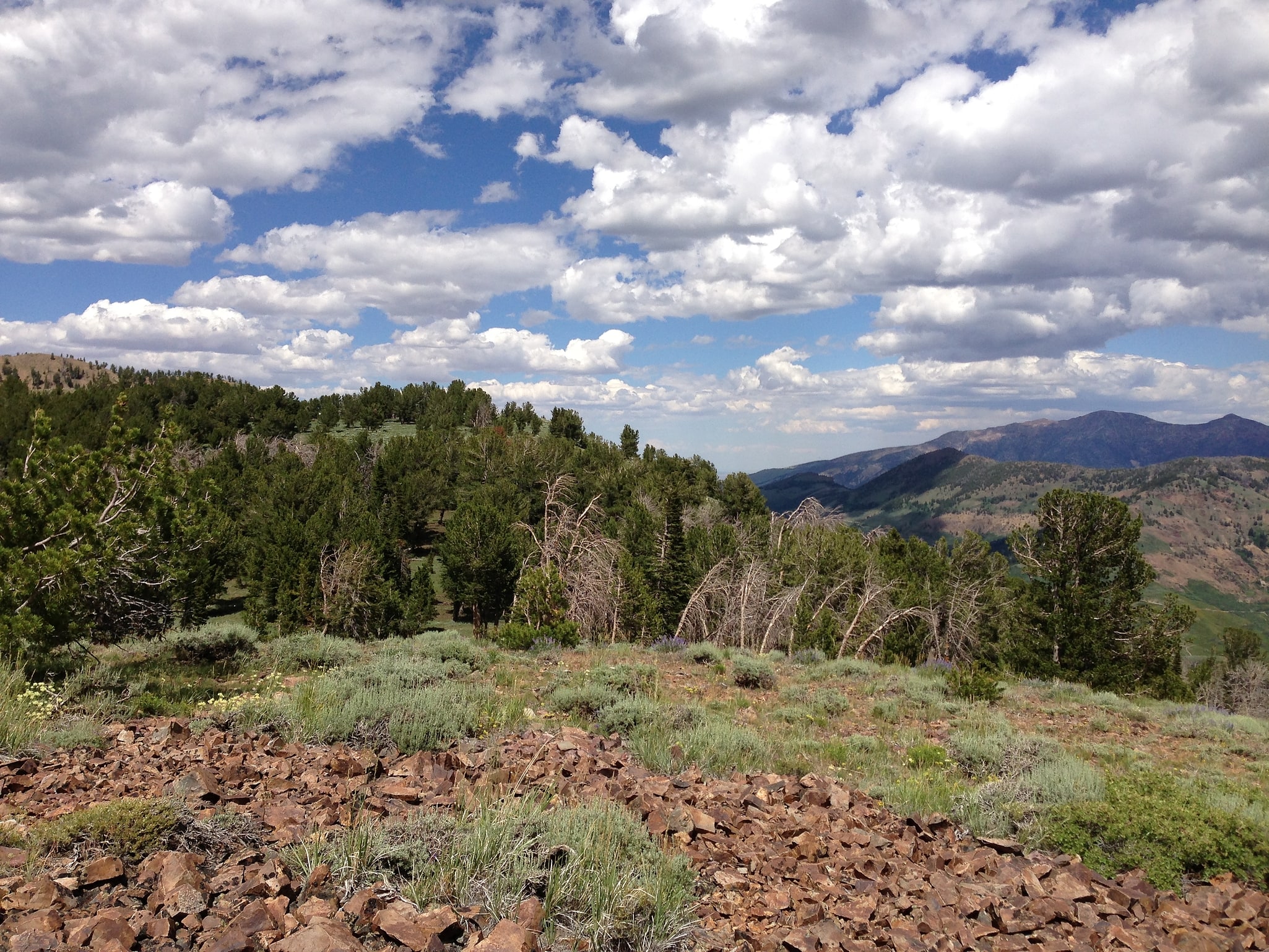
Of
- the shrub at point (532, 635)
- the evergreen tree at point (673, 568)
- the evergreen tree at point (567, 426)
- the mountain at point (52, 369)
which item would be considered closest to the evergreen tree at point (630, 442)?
the evergreen tree at point (567, 426)

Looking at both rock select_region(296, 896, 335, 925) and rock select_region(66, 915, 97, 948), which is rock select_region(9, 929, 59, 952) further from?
rock select_region(296, 896, 335, 925)

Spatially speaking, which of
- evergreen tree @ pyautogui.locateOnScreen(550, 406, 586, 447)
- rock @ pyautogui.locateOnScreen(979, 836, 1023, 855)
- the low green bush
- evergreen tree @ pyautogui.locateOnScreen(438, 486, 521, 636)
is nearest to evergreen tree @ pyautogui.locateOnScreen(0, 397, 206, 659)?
rock @ pyautogui.locateOnScreen(979, 836, 1023, 855)

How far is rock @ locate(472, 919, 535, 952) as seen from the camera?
10.7ft

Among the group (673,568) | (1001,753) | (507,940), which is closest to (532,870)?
(507,940)

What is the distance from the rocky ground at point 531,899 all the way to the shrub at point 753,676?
20.0 ft

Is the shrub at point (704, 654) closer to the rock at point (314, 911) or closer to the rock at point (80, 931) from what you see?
the rock at point (314, 911)

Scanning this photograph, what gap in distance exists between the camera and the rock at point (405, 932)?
128 inches

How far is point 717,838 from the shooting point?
496 centimetres

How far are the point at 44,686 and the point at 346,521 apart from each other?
127 ft

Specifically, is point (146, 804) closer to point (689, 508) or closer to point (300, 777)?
point (300, 777)

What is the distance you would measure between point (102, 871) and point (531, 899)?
229 centimetres

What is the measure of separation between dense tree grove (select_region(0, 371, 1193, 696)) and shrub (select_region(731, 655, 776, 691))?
194 inches

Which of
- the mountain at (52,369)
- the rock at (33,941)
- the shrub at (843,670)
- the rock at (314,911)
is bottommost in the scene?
the shrub at (843,670)

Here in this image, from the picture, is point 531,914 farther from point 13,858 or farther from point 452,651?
point 452,651
